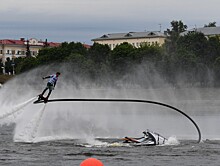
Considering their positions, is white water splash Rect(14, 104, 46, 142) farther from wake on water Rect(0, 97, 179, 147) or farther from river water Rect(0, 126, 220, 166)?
river water Rect(0, 126, 220, 166)

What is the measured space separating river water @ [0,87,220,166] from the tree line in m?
32.5

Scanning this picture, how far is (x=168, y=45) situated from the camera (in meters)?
164

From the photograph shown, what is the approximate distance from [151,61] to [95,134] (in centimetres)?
8377

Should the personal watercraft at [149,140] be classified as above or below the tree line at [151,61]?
below

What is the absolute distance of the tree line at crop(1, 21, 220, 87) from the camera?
126444 millimetres

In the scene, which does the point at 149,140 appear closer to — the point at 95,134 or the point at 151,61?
the point at 95,134

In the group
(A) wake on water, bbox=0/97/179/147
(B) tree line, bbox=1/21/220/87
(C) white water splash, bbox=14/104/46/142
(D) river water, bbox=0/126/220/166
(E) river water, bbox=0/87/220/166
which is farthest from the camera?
(B) tree line, bbox=1/21/220/87

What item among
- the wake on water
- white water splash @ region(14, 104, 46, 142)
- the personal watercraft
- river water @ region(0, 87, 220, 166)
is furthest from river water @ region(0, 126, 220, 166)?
white water splash @ region(14, 104, 46, 142)

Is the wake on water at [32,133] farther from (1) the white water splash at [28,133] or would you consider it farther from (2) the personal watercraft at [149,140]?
(2) the personal watercraft at [149,140]

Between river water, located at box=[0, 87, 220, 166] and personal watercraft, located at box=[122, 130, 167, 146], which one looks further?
personal watercraft, located at box=[122, 130, 167, 146]

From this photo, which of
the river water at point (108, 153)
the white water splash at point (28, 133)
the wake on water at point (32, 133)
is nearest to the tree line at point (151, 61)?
the wake on water at point (32, 133)

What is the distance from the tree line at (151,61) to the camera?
126 meters

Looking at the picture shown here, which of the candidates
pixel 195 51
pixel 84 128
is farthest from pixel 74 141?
pixel 195 51

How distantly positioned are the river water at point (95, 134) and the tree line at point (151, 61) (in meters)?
32.5
